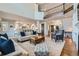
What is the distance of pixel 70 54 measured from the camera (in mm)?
2516

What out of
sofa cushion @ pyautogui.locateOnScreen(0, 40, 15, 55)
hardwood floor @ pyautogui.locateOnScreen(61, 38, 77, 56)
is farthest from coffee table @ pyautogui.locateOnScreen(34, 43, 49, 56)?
sofa cushion @ pyautogui.locateOnScreen(0, 40, 15, 55)

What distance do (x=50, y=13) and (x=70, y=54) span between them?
0.79 m

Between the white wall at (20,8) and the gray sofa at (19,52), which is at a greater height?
the white wall at (20,8)

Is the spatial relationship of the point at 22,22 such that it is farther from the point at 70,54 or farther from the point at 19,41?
the point at 70,54

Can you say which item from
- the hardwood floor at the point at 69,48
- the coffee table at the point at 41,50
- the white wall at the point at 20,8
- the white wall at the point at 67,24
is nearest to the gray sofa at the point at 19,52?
the coffee table at the point at 41,50

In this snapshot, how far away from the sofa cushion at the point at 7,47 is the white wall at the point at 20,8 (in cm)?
53

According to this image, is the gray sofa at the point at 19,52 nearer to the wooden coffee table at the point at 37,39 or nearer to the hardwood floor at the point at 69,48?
the wooden coffee table at the point at 37,39

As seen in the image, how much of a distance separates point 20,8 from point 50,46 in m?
0.84

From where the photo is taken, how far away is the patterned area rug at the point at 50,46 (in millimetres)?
2520

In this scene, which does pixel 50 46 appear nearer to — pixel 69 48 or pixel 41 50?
pixel 41 50

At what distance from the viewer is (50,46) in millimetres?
2541

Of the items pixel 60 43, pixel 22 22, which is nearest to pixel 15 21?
pixel 22 22

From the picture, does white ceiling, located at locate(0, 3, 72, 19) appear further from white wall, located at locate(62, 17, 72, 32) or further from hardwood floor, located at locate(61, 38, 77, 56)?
hardwood floor, located at locate(61, 38, 77, 56)

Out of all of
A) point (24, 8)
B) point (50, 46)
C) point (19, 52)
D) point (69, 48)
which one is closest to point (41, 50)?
point (50, 46)
